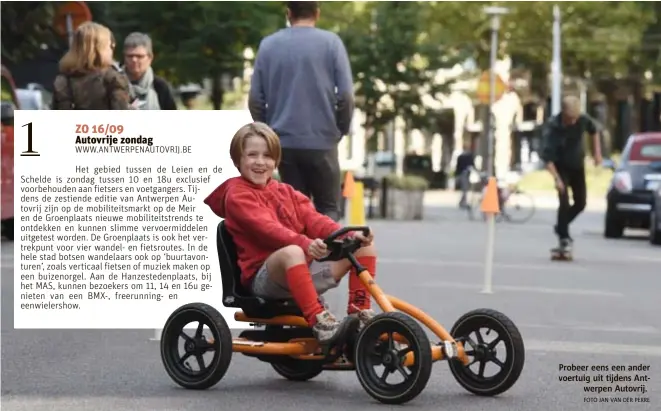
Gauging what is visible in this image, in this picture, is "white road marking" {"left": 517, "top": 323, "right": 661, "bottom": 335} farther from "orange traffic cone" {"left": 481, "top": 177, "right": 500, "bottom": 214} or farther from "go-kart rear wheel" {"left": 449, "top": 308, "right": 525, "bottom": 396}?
"go-kart rear wheel" {"left": 449, "top": 308, "right": 525, "bottom": 396}

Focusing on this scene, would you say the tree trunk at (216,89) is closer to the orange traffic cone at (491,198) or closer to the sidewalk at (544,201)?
the sidewalk at (544,201)

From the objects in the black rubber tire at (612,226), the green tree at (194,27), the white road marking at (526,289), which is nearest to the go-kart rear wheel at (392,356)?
the white road marking at (526,289)

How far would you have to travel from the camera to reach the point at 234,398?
7.46 meters

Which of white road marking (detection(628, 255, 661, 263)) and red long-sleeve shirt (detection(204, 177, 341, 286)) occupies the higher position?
red long-sleeve shirt (detection(204, 177, 341, 286))

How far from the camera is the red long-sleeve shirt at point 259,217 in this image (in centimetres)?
774

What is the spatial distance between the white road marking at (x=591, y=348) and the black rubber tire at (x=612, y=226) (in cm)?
1634

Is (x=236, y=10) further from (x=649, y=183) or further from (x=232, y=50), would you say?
(x=649, y=183)

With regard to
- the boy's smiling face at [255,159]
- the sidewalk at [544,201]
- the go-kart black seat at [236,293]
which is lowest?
the sidewalk at [544,201]

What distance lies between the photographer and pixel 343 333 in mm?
7395

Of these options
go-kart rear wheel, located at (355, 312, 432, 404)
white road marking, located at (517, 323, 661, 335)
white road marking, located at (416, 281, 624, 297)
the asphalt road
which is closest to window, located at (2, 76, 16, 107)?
the asphalt road

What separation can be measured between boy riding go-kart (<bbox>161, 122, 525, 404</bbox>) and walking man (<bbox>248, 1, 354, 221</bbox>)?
2.16 meters

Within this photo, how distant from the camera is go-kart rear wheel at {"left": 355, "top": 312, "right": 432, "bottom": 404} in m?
7.05

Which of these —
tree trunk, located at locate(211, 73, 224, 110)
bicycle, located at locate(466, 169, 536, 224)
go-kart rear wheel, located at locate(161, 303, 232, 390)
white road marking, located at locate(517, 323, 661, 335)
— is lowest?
bicycle, located at locate(466, 169, 536, 224)

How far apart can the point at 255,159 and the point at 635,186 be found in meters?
18.6
